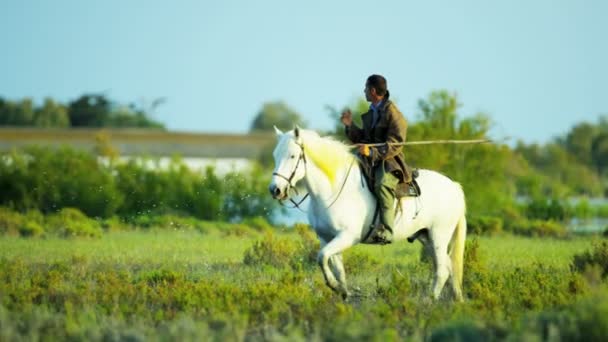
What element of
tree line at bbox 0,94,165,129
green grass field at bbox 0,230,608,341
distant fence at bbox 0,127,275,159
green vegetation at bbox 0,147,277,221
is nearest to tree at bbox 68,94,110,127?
tree line at bbox 0,94,165,129

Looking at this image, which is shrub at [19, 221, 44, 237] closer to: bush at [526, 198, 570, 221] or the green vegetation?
the green vegetation

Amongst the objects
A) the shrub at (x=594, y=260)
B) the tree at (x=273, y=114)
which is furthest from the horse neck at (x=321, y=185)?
the tree at (x=273, y=114)

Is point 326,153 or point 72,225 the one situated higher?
point 326,153

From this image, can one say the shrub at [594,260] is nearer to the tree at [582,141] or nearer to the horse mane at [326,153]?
the horse mane at [326,153]

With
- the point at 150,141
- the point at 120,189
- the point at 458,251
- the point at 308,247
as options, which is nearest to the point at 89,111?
the point at 150,141

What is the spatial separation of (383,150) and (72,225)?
12651 millimetres

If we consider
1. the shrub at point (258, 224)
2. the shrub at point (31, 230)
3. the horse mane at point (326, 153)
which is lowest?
the shrub at point (258, 224)

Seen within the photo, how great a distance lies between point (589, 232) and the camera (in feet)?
88.7

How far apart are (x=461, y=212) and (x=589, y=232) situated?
15.9 meters

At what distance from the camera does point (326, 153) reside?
10.7 m

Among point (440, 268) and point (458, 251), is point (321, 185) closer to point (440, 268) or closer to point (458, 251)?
point (440, 268)

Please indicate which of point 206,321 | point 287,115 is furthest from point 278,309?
point 287,115

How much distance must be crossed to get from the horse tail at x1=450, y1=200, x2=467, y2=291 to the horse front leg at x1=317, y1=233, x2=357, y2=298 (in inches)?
67.3

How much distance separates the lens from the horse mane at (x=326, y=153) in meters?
10.5
